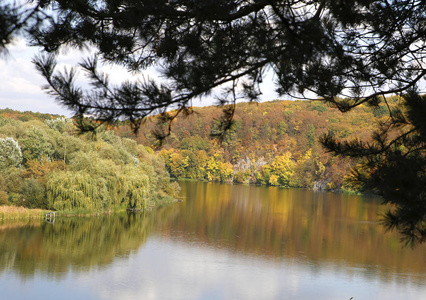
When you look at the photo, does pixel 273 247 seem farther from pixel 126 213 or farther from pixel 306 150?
pixel 306 150

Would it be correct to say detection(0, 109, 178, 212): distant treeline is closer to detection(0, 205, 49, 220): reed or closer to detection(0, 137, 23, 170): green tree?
detection(0, 137, 23, 170): green tree

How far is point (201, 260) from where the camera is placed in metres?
14.2

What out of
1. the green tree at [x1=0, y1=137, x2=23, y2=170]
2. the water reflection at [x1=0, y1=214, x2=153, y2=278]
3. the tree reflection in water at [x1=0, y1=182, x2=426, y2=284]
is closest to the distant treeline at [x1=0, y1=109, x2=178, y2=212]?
the green tree at [x1=0, y1=137, x2=23, y2=170]

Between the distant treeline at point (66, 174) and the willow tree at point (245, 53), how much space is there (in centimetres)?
1312

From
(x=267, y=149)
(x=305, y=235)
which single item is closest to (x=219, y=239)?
(x=305, y=235)

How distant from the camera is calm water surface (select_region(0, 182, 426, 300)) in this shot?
11.5 meters

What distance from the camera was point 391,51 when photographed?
13.1 ft

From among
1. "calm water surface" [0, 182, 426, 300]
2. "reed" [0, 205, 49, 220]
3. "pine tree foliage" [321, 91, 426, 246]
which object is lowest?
"calm water surface" [0, 182, 426, 300]

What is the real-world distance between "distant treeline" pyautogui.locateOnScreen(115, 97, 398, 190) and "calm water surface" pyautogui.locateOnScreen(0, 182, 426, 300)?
26.3 meters

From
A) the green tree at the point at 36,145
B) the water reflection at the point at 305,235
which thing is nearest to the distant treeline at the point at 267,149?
the water reflection at the point at 305,235

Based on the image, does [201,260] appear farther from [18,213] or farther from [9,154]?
[9,154]

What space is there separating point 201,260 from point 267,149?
43.6m

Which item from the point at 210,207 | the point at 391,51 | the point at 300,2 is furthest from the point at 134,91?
the point at 210,207

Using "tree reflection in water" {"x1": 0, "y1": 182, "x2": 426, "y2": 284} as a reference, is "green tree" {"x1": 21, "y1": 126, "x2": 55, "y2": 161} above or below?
above
